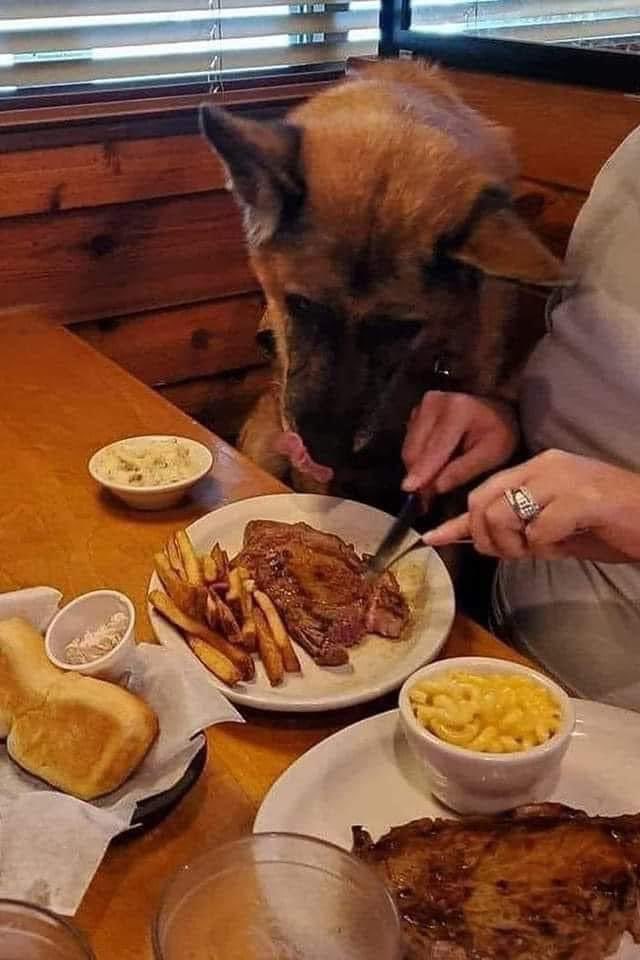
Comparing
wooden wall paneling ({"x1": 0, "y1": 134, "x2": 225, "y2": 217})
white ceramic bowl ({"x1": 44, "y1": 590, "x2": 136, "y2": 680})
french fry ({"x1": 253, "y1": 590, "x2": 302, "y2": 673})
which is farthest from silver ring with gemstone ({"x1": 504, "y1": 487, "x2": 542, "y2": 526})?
wooden wall paneling ({"x1": 0, "y1": 134, "x2": 225, "y2": 217})

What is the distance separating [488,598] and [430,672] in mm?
819

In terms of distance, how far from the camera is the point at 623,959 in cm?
73

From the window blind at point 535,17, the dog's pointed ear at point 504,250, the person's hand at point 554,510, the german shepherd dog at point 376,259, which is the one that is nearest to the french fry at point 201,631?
the person's hand at point 554,510

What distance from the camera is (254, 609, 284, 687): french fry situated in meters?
1.02

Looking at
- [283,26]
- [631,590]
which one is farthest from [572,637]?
[283,26]

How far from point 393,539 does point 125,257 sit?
3.91 ft

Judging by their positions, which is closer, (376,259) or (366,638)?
(366,638)

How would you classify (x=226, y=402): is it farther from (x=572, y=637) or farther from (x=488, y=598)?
(x=572, y=637)

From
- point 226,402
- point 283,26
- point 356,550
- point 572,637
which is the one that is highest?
point 283,26

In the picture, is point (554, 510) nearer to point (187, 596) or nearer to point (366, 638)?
point (366, 638)

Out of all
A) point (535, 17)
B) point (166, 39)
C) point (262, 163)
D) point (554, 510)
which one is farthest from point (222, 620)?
point (535, 17)

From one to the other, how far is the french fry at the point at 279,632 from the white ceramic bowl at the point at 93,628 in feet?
0.52

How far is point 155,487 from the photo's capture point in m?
1.33

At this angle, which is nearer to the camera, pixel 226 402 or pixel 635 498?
pixel 635 498
